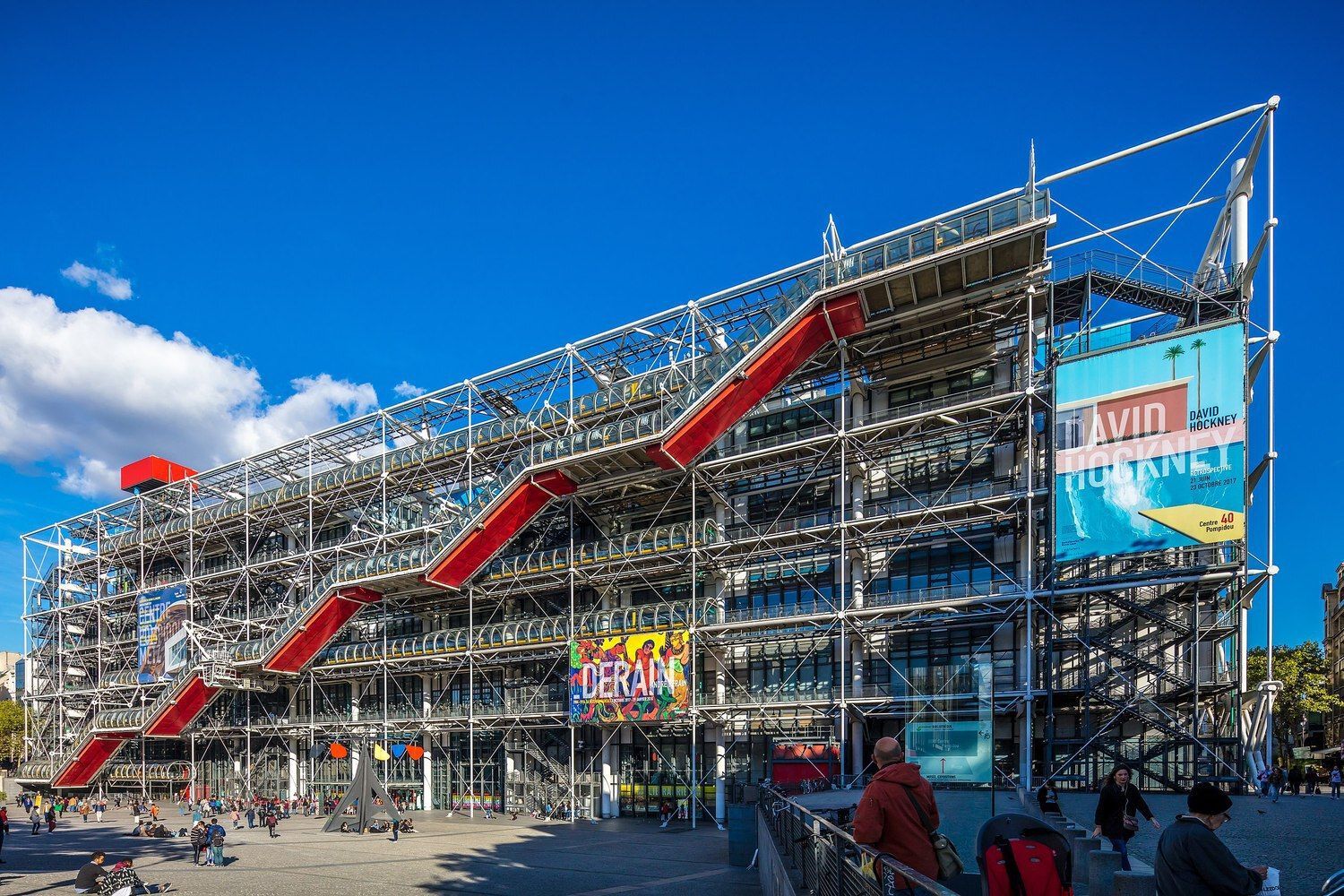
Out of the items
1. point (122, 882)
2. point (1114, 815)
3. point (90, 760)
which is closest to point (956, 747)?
point (1114, 815)

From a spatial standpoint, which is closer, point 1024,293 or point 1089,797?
point 1089,797

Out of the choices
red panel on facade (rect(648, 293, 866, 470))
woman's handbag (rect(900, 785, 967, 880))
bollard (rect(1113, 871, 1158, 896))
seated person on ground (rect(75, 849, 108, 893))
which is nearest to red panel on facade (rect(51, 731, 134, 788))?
seated person on ground (rect(75, 849, 108, 893))

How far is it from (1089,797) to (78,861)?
80.5ft

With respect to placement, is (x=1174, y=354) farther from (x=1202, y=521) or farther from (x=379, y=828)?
(x=379, y=828)

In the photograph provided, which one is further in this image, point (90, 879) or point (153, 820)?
point (153, 820)

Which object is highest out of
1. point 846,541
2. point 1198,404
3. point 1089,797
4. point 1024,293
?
point 1024,293

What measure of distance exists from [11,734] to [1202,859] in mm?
77007

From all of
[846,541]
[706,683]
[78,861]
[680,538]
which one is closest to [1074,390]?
[846,541]

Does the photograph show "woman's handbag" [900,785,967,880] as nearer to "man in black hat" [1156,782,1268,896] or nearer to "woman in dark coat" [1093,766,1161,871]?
"man in black hat" [1156,782,1268,896]

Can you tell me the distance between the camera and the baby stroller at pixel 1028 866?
258 inches

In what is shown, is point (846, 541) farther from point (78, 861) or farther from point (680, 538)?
point (78, 861)

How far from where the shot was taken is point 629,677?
31.1 m

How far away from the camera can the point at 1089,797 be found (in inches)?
867

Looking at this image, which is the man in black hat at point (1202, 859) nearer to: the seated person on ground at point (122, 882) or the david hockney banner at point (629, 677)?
the seated person on ground at point (122, 882)
